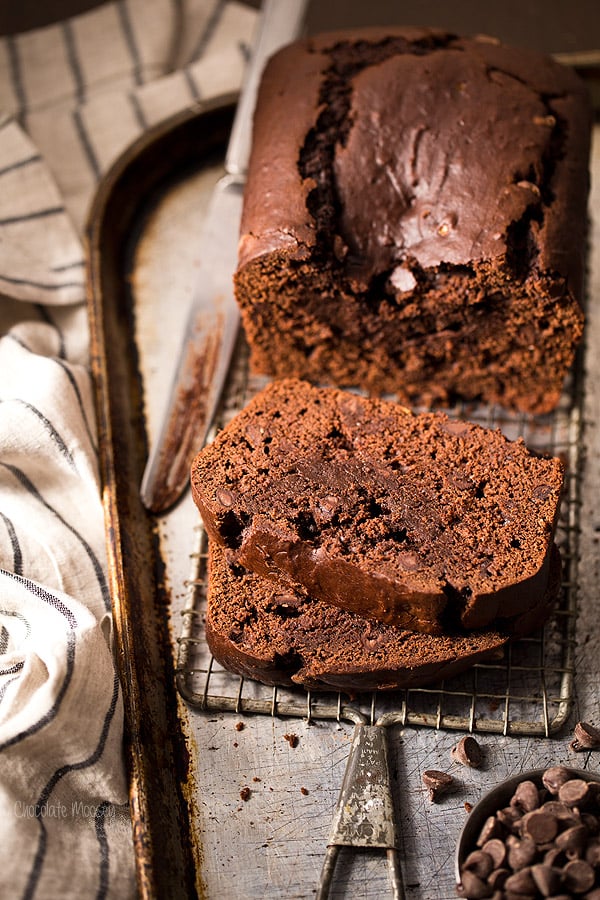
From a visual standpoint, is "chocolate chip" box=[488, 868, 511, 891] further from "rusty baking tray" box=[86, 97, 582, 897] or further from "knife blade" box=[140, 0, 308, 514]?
"knife blade" box=[140, 0, 308, 514]

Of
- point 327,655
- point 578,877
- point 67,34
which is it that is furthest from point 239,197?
point 578,877

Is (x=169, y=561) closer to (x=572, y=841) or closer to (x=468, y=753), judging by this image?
(x=468, y=753)

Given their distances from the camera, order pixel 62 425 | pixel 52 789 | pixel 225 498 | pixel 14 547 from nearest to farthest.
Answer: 1. pixel 52 789
2. pixel 225 498
3. pixel 14 547
4. pixel 62 425

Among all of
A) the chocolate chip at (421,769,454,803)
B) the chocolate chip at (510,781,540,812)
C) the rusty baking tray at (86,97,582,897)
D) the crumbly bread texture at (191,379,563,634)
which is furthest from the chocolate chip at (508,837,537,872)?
the crumbly bread texture at (191,379,563,634)

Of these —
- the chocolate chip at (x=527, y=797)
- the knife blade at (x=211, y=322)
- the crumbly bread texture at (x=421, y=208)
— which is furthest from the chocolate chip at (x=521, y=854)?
the crumbly bread texture at (x=421, y=208)

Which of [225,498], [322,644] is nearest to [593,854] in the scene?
[322,644]

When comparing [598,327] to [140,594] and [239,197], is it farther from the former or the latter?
[140,594]
